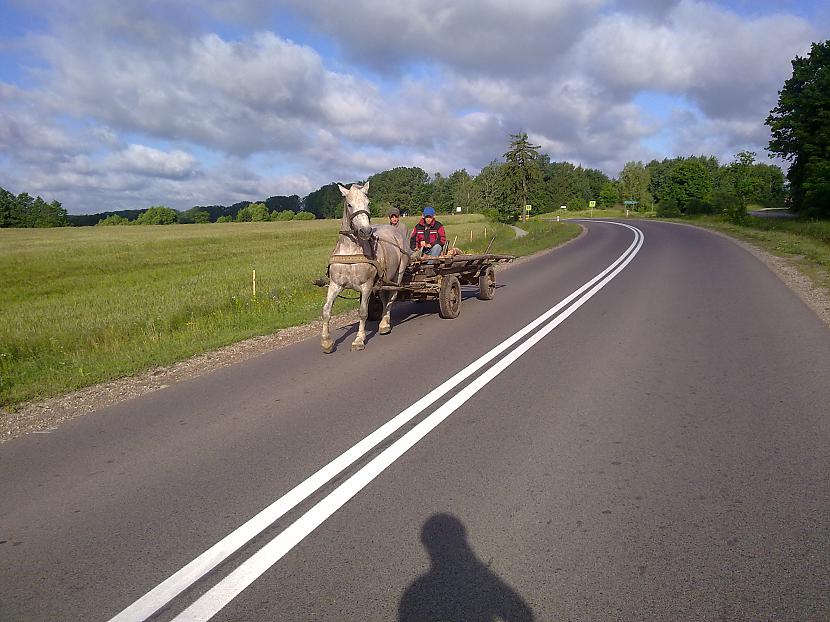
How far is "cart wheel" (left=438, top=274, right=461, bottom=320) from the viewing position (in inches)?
435

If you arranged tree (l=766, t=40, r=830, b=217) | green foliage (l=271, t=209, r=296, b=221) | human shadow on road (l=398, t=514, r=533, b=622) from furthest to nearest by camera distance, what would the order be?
green foliage (l=271, t=209, r=296, b=221)
tree (l=766, t=40, r=830, b=217)
human shadow on road (l=398, t=514, r=533, b=622)

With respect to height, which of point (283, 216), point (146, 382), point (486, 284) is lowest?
point (283, 216)

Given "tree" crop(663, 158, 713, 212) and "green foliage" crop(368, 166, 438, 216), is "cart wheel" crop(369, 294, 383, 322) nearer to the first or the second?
"green foliage" crop(368, 166, 438, 216)

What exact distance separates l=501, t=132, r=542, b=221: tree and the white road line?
2471 inches

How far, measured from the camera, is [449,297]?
11.2m

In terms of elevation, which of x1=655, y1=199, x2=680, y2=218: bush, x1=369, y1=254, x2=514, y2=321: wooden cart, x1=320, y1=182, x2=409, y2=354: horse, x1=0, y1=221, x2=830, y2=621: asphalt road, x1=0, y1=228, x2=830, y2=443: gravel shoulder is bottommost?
x1=655, y1=199, x2=680, y2=218: bush

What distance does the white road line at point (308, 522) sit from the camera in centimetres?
302

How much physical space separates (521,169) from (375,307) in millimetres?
58560

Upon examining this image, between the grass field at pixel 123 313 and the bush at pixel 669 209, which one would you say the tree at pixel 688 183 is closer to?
the bush at pixel 669 209

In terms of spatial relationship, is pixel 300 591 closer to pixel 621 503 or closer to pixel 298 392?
pixel 621 503

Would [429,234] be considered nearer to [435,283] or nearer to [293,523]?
[435,283]

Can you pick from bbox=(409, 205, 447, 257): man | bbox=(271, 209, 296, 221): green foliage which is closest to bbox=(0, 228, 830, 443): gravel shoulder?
bbox=(409, 205, 447, 257): man

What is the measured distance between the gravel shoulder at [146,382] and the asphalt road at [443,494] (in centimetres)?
36

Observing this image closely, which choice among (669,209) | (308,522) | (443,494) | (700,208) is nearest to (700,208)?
(700,208)
